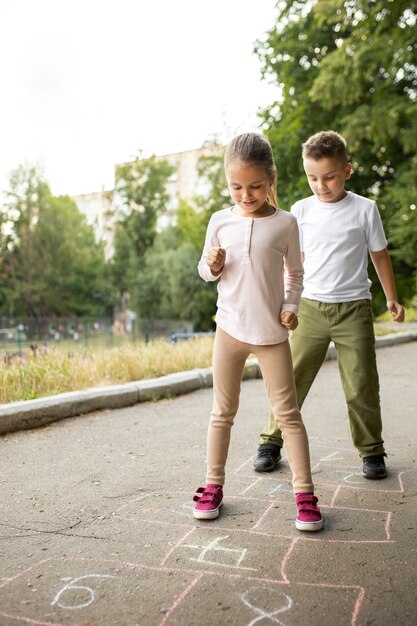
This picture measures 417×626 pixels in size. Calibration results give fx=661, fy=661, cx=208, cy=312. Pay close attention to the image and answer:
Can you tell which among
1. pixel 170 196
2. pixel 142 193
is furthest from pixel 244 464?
pixel 170 196

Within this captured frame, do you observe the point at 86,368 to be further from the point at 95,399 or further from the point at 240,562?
the point at 240,562

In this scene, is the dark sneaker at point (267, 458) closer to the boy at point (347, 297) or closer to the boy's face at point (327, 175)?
the boy at point (347, 297)

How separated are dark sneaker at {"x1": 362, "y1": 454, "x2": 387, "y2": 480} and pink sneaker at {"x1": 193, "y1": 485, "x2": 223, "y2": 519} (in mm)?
1053

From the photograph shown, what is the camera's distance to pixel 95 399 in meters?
6.02

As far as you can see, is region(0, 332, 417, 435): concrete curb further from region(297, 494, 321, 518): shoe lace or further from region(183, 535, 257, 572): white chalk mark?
region(297, 494, 321, 518): shoe lace

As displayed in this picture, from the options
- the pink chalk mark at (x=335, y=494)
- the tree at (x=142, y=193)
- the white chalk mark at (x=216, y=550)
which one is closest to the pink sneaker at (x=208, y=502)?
the white chalk mark at (x=216, y=550)

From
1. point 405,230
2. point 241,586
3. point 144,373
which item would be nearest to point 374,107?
point 405,230

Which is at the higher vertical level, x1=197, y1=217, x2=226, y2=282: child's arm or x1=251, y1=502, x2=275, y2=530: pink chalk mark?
x1=197, y1=217, x2=226, y2=282: child's arm

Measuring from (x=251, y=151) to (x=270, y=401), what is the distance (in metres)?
A: 1.23

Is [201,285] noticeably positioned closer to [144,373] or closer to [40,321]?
[40,321]

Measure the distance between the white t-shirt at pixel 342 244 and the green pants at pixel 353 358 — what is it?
0.27 feet

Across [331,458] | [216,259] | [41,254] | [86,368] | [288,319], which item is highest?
[41,254]

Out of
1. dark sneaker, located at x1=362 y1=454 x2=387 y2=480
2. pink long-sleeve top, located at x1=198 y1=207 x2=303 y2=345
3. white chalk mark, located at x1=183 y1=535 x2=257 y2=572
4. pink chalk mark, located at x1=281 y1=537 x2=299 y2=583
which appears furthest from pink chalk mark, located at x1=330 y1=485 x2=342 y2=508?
pink long-sleeve top, located at x1=198 y1=207 x2=303 y2=345

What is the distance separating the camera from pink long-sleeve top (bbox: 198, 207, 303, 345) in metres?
3.20
